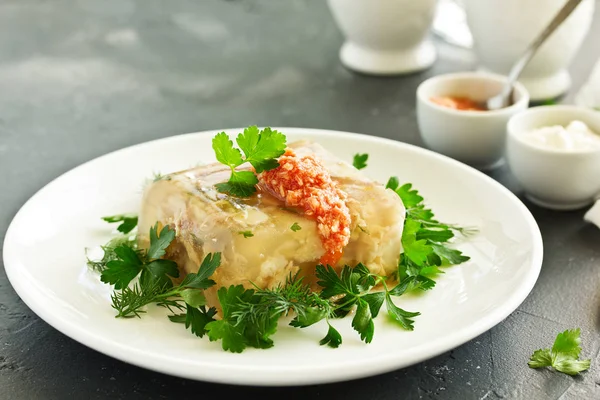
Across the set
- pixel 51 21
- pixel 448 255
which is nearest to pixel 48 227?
pixel 448 255

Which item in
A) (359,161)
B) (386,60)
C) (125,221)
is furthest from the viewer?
(386,60)

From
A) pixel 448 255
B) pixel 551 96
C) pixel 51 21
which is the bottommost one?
pixel 51 21

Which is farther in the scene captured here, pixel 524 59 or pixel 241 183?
pixel 524 59

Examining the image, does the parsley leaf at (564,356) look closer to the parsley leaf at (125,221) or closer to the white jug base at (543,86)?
the parsley leaf at (125,221)

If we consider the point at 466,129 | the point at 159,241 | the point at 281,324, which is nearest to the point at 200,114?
the point at 466,129

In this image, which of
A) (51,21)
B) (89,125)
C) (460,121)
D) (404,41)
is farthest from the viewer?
(51,21)

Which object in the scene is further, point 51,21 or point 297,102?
point 51,21

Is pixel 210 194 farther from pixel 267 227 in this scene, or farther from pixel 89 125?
pixel 89 125

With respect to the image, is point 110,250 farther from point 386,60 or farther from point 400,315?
point 386,60
